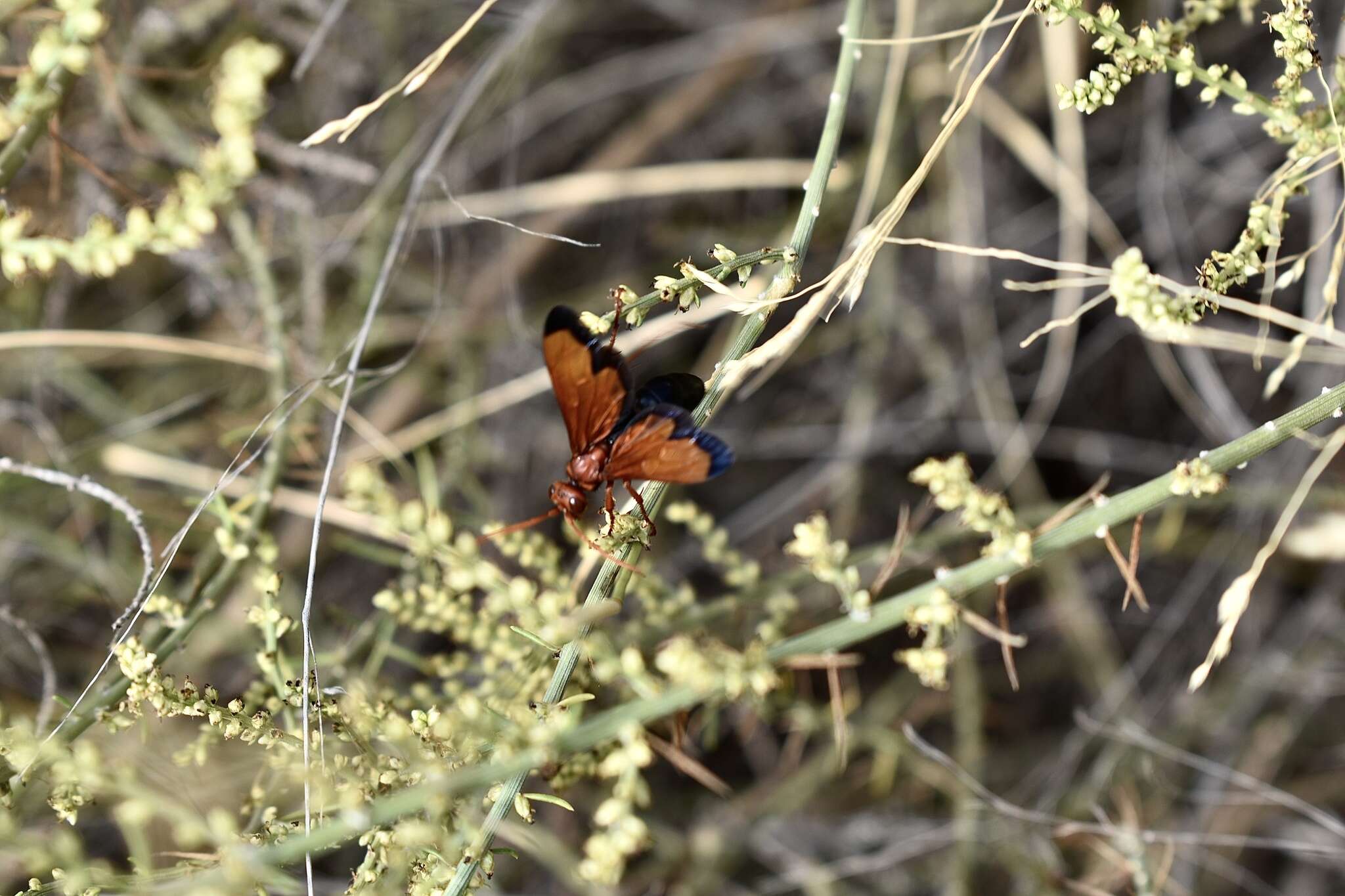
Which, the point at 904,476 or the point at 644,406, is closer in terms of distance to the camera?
the point at 644,406

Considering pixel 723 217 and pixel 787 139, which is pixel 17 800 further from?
pixel 787 139

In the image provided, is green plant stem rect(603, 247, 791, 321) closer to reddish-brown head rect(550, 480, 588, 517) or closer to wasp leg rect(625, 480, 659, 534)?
wasp leg rect(625, 480, 659, 534)

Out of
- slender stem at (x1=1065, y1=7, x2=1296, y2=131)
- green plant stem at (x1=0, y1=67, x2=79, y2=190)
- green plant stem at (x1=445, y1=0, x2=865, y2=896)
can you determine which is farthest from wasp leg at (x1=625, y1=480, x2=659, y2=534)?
green plant stem at (x1=0, y1=67, x2=79, y2=190)

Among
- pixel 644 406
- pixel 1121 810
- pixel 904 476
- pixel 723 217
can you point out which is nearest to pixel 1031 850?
pixel 1121 810

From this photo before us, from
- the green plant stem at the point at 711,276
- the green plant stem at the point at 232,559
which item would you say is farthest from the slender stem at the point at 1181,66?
the green plant stem at the point at 232,559

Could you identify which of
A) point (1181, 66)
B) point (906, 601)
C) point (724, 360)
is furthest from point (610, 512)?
point (1181, 66)

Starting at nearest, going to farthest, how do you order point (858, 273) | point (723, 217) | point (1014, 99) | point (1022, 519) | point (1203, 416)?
point (858, 273), point (1022, 519), point (1203, 416), point (1014, 99), point (723, 217)

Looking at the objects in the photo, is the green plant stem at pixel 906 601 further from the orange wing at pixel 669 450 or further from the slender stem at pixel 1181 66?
the slender stem at pixel 1181 66
